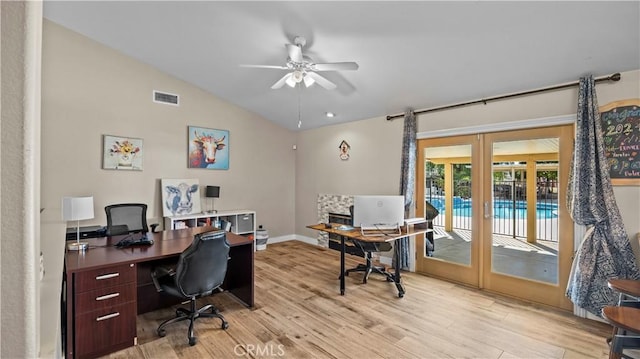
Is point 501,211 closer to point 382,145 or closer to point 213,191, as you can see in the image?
point 382,145

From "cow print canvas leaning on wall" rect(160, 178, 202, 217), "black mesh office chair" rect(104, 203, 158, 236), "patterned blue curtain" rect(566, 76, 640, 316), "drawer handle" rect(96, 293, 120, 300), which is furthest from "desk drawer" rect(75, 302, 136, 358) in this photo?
"patterned blue curtain" rect(566, 76, 640, 316)

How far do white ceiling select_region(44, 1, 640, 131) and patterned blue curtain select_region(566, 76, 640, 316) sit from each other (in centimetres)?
54

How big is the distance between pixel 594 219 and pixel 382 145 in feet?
9.32

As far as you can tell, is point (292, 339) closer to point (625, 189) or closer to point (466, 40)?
point (466, 40)

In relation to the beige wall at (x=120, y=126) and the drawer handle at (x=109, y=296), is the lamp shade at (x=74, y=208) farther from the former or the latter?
the beige wall at (x=120, y=126)

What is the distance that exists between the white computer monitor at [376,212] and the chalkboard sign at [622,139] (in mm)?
2137

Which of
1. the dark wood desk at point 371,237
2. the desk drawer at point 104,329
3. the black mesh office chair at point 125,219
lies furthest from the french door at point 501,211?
the black mesh office chair at point 125,219

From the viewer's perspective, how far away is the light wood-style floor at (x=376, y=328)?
8.06 feet

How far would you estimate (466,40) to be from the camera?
278 cm

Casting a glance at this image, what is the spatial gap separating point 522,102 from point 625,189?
1329 millimetres

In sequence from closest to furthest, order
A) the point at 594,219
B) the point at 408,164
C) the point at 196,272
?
the point at 196,272, the point at 594,219, the point at 408,164

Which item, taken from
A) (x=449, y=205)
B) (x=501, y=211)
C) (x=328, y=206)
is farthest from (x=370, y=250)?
(x=328, y=206)

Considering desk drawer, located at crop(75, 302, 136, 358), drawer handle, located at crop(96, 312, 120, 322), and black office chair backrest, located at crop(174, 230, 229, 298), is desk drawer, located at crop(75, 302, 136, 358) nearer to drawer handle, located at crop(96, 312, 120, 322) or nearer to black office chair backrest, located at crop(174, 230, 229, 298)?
drawer handle, located at crop(96, 312, 120, 322)

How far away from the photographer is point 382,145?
4.93 meters
